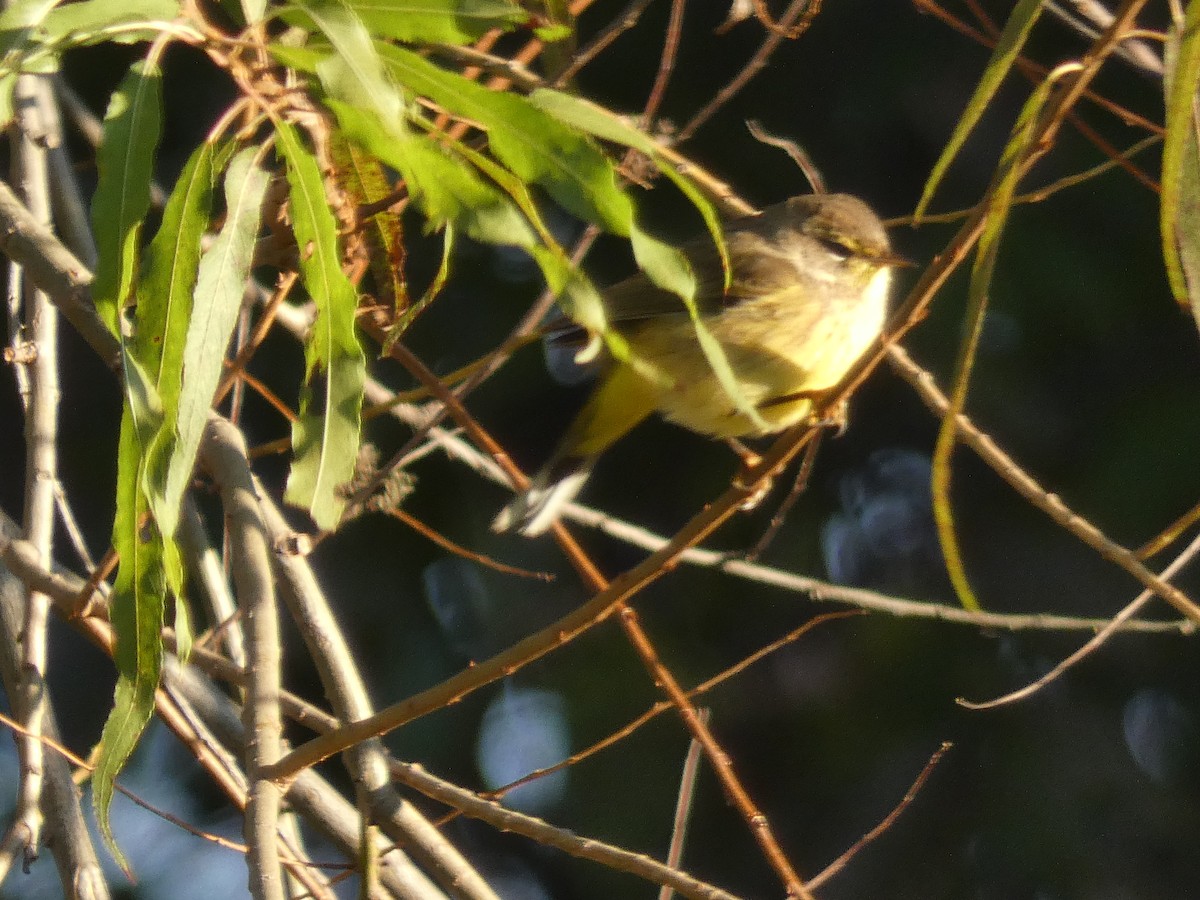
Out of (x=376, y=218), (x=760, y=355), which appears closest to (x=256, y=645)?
(x=376, y=218)

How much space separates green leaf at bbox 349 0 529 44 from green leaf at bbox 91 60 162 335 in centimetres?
35

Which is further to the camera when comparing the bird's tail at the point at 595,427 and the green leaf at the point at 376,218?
the bird's tail at the point at 595,427

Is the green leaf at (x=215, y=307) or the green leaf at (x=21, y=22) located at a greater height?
the green leaf at (x=21, y=22)

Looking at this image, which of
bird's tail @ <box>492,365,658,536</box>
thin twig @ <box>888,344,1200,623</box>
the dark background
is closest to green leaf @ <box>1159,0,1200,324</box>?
thin twig @ <box>888,344,1200,623</box>

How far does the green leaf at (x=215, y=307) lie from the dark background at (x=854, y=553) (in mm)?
2699

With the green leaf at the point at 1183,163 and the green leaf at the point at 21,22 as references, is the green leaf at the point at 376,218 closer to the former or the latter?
the green leaf at the point at 21,22

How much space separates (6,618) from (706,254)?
2.24 metres

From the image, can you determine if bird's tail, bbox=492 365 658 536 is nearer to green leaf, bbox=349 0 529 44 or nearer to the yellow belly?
the yellow belly

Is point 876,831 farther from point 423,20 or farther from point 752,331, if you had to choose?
point 423,20

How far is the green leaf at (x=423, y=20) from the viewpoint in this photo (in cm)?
221

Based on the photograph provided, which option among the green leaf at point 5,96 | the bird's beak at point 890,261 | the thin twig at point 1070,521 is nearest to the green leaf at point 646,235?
the thin twig at point 1070,521

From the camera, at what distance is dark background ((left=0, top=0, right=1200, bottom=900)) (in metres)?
4.79

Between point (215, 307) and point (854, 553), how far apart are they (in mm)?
3413

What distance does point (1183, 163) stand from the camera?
212cm
